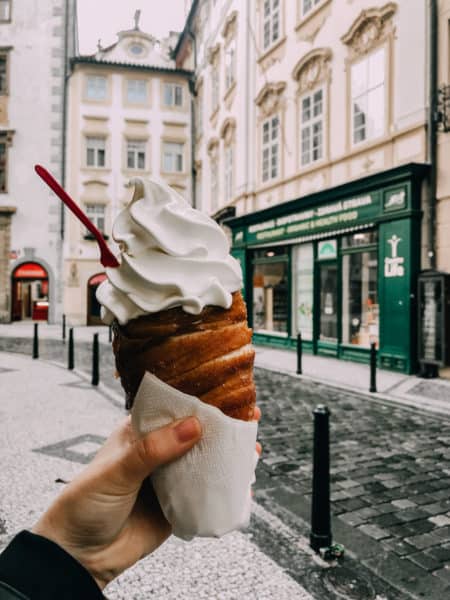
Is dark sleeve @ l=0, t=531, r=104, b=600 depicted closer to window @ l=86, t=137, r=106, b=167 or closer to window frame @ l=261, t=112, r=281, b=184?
window frame @ l=261, t=112, r=281, b=184

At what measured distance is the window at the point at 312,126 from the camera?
13.6 m

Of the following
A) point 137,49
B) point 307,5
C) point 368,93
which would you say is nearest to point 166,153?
point 137,49

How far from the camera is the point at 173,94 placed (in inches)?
1065

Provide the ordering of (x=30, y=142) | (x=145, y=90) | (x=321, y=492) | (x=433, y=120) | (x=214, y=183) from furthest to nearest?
(x=145, y=90), (x=30, y=142), (x=214, y=183), (x=433, y=120), (x=321, y=492)

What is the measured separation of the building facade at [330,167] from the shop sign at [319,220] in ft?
0.12

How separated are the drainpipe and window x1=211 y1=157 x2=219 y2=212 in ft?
41.0

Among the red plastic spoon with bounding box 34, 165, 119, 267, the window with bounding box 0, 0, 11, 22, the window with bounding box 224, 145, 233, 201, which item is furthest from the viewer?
the window with bounding box 0, 0, 11, 22

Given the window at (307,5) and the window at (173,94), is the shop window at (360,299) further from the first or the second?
the window at (173,94)

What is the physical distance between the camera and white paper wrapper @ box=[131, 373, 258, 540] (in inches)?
59.4

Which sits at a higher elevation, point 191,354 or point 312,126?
point 312,126

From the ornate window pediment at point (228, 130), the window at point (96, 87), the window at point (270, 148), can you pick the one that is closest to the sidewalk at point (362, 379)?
the window at point (270, 148)

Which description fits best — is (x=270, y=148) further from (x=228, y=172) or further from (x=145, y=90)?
(x=145, y=90)

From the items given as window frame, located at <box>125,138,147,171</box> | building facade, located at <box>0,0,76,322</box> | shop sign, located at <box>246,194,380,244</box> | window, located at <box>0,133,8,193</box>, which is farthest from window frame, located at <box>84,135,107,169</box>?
shop sign, located at <box>246,194,380,244</box>

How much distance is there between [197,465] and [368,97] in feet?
39.3
